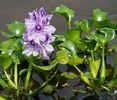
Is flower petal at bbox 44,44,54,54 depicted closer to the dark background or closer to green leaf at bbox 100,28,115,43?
green leaf at bbox 100,28,115,43

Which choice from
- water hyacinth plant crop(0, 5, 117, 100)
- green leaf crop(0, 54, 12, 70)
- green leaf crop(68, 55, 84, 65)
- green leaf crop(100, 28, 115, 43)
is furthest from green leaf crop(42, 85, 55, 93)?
green leaf crop(100, 28, 115, 43)

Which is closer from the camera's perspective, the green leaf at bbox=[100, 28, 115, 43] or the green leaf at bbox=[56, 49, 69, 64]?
the green leaf at bbox=[56, 49, 69, 64]

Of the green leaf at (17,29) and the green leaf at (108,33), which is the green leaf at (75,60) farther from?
the green leaf at (17,29)

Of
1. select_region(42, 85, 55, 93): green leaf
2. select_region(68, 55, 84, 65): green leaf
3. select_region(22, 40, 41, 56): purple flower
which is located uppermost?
select_region(22, 40, 41, 56): purple flower

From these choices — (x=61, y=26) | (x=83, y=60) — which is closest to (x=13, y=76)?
(x=83, y=60)

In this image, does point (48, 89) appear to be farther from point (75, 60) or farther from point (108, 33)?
point (108, 33)

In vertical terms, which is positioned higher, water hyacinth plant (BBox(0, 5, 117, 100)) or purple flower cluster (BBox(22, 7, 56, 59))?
purple flower cluster (BBox(22, 7, 56, 59))

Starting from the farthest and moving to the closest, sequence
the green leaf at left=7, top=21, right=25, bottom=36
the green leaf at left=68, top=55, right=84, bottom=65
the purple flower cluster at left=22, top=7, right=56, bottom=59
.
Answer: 1. the green leaf at left=7, top=21, right=25, bottom=36
2. the green leaf at left=68, top=55, right=84, bottom=65
3. the purple flower cluster at left=22, top=7, right=56, bottom=59

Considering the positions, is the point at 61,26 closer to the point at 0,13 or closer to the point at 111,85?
the point at 0,13

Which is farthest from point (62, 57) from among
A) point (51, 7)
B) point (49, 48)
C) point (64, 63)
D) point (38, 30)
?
point (51, 7)
